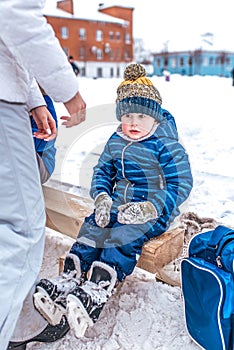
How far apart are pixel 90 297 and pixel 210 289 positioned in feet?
1.53

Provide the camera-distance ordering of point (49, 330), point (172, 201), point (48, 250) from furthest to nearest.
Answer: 1. point (48, 250)
2. point (172, 201)
3. point (49, 330)

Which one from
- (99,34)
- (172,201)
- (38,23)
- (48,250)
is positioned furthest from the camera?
(99,34)

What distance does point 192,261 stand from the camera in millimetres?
1558

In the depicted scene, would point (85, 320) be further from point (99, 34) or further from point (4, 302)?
point (99, 34)

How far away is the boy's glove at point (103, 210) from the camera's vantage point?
1.81 metres

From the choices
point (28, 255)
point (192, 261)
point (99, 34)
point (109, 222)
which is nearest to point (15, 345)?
point (28, 255)

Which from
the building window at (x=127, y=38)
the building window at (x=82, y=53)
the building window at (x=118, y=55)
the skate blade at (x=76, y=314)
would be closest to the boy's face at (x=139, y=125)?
the skate blade at (x=76, y=314)

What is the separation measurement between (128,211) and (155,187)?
0.84ft

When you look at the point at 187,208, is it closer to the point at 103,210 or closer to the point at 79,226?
the point at 79,226

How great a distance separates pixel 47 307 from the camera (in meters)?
1.54

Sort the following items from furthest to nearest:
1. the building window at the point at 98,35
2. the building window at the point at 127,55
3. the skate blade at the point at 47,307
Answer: the building window at the point at 127,55
the building window at the point at 98,35
the skate blade at the point at 47,307

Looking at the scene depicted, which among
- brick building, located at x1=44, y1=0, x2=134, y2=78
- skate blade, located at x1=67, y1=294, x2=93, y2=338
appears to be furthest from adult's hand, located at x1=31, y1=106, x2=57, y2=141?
brick building, located at x1=44, y1=0, x2=134, y2=78

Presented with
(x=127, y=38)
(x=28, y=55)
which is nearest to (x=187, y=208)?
(x=28, y=55)

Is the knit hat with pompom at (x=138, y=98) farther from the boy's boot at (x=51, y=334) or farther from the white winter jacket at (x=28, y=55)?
the boy's boot at (x=51, y=334)
